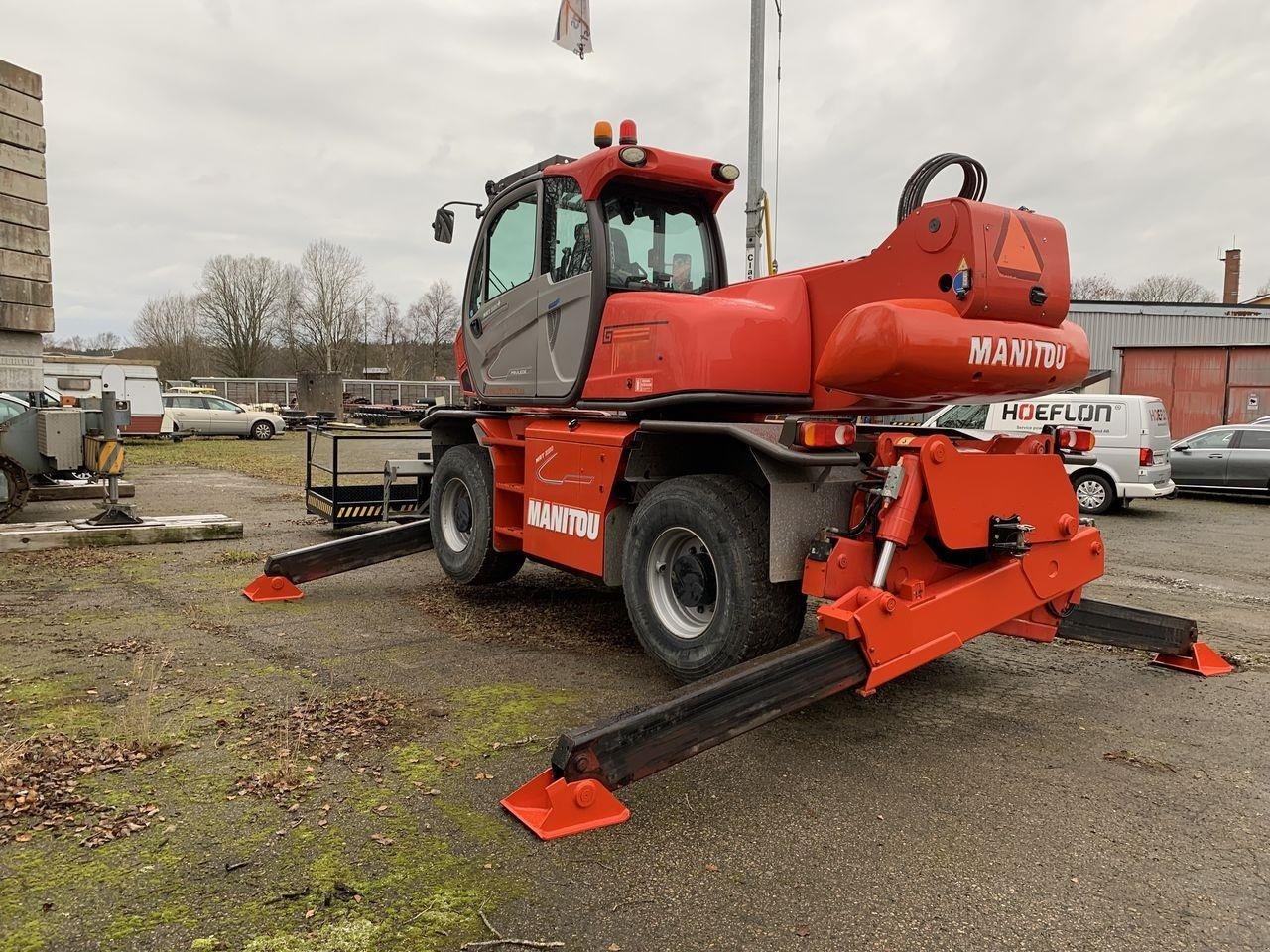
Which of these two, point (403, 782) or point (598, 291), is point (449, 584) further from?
point (403, 782)

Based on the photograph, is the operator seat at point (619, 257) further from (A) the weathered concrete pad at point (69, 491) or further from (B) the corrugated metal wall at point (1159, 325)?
(B) the corrugated metal wall at point (1159, 325)

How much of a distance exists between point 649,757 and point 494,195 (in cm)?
506

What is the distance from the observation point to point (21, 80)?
9.22 meters

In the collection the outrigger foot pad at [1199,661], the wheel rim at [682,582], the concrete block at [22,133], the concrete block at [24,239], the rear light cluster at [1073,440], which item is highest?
the concrete block at [22,133]

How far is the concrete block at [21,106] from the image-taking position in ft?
29.7

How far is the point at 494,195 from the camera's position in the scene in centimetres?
698

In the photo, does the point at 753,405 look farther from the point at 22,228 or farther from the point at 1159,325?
the point at 1159,325

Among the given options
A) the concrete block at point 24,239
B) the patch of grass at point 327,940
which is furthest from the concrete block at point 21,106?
the patch of grass at point 327,940

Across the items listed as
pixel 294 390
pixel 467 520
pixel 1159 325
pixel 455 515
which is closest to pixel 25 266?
pixel 455 515

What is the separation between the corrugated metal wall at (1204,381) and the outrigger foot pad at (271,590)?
23.0m

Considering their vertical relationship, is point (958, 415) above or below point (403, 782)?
above

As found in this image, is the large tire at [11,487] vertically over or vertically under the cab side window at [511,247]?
under

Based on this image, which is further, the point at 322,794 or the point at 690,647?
the point at 690,647

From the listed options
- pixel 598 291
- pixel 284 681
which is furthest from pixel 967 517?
pixel 284 681
